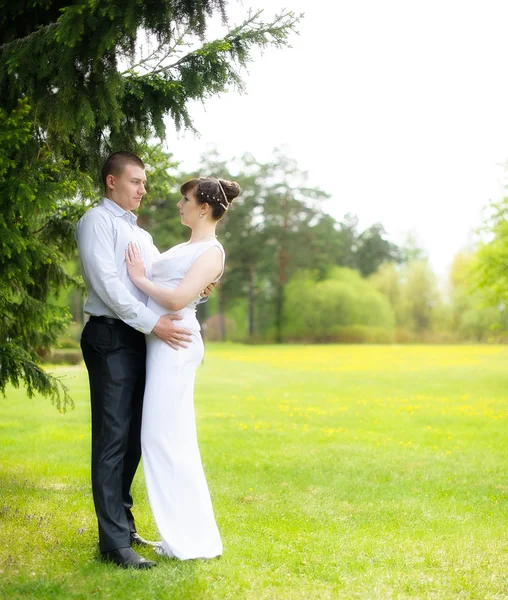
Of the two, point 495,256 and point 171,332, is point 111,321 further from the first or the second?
point 495,256

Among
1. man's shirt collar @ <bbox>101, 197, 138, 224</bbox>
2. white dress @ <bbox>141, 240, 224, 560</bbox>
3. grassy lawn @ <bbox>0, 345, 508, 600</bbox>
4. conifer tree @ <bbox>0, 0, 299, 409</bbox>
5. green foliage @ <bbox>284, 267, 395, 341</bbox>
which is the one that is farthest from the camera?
green foliage @ <bbox>284, 267, 395, 341</bbox>

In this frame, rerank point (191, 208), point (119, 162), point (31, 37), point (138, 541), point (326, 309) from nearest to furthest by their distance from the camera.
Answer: point (31, 37), point (119, 162), point (191, 208), point (138, 541), point (326, 309)

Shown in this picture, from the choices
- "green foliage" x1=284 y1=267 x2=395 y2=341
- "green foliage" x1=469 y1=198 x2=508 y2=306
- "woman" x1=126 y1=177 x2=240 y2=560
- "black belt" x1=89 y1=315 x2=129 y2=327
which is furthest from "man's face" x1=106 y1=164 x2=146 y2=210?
"green foliage" x1=284 y1=267 x2=395 y2=341

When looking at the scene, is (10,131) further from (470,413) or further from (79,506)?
(470,413)

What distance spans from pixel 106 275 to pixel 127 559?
5.85 ft

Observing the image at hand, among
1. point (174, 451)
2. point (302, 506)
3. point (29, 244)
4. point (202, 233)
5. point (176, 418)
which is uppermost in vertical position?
point (202, 233)

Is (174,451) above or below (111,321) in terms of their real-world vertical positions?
below

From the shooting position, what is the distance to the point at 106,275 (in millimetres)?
4641

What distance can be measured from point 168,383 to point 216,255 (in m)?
0.89

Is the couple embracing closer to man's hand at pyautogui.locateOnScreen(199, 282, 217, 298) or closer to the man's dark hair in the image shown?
the man's dark hair

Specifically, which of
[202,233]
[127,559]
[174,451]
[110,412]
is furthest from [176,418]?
[202,233]

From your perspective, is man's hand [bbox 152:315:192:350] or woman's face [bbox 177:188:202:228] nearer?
man's hand [bbox 152:315:192:350]

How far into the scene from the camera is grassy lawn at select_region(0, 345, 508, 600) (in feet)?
14.8

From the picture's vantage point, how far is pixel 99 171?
18.8 feet
